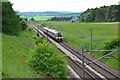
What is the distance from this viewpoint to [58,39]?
96.6 metres

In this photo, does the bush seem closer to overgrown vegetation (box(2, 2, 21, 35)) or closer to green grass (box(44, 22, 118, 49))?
overgrown vegetation (box(2, 2, 21, 35))

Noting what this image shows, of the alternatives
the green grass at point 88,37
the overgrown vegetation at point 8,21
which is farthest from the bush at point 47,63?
the green grass at point 88,37

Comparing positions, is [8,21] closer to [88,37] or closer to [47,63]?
[47,63]

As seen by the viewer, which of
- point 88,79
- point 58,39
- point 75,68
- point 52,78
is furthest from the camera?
point 58,39

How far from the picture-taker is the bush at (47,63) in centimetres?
3781

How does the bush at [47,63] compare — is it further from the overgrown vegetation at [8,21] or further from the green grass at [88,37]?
the green grass at [88,37]

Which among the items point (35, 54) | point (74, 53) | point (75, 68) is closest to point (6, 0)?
point (74, 53)

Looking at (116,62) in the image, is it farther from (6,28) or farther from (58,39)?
(58,39)

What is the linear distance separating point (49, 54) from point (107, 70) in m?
14.2

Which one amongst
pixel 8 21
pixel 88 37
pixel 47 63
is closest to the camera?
pixel 47 63

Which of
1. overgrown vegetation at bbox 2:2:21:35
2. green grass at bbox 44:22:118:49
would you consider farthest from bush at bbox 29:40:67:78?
green grass at bbox 44:22:118:49

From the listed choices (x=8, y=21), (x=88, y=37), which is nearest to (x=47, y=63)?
(x=8, y=21)

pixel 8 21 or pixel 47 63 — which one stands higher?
pixel 8 21

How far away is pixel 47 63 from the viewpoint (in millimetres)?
37938
